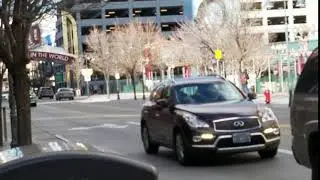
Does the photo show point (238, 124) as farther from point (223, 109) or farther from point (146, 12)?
point (146, 12)

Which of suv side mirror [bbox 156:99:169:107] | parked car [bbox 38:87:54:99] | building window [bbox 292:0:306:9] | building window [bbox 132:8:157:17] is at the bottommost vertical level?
parked car [bbox 38:87:54:99]

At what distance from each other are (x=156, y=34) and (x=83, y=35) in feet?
112

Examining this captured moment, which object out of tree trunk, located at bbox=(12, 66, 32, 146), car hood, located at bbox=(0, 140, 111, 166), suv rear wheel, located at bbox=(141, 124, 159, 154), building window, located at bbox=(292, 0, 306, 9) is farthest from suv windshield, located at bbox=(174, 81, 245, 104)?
building window, located at bbox=(292, 0, 306, 9)

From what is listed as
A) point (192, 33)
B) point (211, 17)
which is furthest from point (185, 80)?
point (192, 33)

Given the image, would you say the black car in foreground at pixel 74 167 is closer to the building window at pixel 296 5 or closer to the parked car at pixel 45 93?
the parked car at pixel 45 93

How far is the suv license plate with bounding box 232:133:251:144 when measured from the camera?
12336mm

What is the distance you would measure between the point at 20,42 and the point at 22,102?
104cm

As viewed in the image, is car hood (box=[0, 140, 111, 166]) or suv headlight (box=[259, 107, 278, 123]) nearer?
car hood (box=[0, 140, 111, 166])

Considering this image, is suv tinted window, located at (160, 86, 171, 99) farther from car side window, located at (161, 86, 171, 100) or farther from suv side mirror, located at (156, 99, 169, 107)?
suv side mirror, located at (156, 99, 169, 107)

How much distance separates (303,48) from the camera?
52.5 metres

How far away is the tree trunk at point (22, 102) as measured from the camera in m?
11.8

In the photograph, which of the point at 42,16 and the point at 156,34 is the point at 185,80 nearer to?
the point at 42,16

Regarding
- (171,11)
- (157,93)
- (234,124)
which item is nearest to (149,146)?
(157,93)

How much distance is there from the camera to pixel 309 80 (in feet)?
27.3
